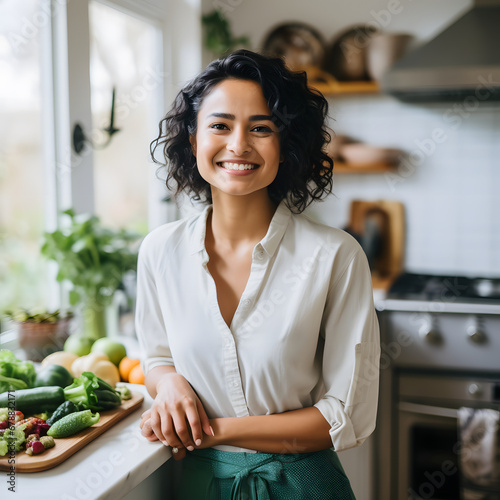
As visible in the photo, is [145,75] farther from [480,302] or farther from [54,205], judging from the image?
[480,302]

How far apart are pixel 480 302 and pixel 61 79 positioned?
64.8 inches

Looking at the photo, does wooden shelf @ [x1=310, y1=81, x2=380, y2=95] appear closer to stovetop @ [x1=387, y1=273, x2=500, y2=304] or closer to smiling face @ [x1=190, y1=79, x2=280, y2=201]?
stovetop @ [x1=387, y1=273, x2=500, y2=304]

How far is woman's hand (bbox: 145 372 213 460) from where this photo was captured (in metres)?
0.98

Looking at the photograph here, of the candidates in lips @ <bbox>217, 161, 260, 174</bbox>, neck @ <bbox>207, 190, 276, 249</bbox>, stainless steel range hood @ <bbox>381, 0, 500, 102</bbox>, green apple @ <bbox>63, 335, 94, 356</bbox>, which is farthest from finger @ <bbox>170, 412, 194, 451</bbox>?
stainless steel range hood @ <bbox>381, 0, 500, 102</bbox>

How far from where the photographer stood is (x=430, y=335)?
212 cm

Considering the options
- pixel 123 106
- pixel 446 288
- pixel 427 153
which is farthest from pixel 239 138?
pixel 427 153

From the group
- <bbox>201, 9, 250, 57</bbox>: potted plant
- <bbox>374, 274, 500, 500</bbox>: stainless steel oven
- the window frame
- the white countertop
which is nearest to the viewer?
the white countertop

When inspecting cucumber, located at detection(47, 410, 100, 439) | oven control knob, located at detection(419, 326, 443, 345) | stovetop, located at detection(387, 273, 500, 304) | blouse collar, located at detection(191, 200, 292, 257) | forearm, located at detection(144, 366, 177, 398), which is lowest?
oven control knob, located at detection(419, 326, 443, 345)

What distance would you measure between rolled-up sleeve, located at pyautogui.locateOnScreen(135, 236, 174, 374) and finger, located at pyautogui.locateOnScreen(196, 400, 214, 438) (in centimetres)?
15

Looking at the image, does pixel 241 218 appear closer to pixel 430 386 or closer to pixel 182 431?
pixel 182 431

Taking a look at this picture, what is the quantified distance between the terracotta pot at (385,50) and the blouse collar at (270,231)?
1700mm

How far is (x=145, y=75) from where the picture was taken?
234 centimetres

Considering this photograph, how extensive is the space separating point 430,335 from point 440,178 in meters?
0.84

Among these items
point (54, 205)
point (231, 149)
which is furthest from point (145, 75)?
point (231, 149)
